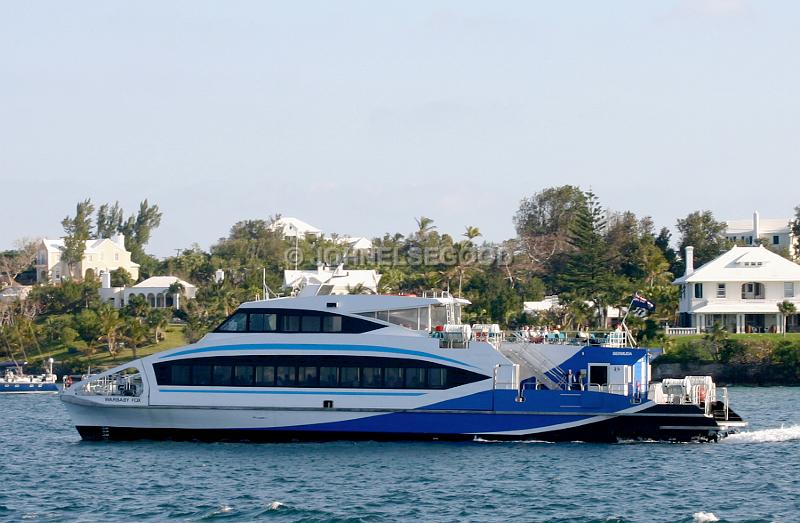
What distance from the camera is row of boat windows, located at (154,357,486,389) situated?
3397cm

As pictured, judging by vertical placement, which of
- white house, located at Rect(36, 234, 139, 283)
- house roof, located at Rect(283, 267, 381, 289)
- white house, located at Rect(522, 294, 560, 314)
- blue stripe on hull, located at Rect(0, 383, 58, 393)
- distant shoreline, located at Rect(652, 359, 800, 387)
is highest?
white house, located at Rect(36, 234, 139, 283)

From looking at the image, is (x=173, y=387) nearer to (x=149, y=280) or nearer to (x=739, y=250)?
(x=739, y=250)

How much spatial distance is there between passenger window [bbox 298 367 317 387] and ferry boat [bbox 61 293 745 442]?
3 centimetres

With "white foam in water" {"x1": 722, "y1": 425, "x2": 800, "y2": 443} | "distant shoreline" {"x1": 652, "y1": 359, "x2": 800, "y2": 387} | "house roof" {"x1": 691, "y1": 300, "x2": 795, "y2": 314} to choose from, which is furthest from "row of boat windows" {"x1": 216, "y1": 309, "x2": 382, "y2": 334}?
"house roof" {"x1": 691, "y1": 300, "x2": 795, "y2": 314}

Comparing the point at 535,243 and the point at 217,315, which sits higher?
the point at 535,243

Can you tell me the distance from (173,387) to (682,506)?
48.1 feet

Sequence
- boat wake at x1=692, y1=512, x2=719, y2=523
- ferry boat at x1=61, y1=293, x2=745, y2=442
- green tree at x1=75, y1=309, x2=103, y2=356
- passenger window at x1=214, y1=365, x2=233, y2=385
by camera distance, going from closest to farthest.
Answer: boat wake at x1=692, y1=512, x2=719, y2=523 < ferry boat at x1=61, y1=293, x2=745, y2=442 < passenger window at x1=214, y1=365, x2=233, y2=385 < green tree at x1=75, y1=309, x2=103, y2=356

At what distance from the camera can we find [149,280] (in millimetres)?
94375

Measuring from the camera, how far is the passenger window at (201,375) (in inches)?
1355

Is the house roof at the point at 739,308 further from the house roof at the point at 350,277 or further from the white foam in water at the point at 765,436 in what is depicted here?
the white foam in water at the point at 765,436

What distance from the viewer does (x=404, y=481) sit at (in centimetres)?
2872

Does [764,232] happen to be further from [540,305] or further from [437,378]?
[437,378]

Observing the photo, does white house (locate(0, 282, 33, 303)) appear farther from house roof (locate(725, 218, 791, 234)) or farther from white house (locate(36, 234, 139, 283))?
house roof (locate(725, 218, 791, 234))

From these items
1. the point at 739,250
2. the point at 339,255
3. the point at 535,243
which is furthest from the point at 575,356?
the point at 339,255
